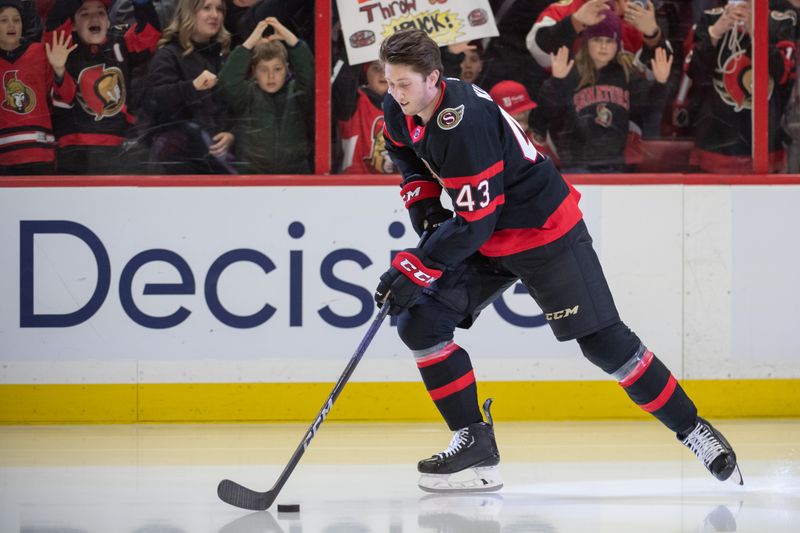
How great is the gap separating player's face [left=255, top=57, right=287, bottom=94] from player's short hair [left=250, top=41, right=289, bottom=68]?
1 centimetres

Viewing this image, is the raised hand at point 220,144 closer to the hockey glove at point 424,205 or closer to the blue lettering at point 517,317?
the blue lettering at point 517,317

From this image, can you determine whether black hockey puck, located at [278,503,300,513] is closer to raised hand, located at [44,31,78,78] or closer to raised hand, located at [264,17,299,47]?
raised hand, located at [264,17,299,47]

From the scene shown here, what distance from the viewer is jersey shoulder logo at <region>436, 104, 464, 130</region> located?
2.75 m

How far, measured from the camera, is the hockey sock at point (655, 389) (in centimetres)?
301

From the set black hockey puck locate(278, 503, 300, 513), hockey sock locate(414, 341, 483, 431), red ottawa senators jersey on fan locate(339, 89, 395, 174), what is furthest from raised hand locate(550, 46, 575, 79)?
black hockey puck locate(278, 503, 300, 513)

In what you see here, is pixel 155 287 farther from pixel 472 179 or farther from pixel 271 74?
pixel 472 179

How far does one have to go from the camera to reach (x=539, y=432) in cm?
413

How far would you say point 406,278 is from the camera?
2.86 meters

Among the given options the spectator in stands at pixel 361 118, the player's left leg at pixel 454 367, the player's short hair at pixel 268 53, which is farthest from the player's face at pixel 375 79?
the player's left leg at pixel 454 367

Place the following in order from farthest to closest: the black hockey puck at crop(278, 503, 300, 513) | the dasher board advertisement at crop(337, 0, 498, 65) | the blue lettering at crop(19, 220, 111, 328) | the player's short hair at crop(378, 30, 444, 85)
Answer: the dasher board advertisement at crop(337, 0, 498, 65), the blue lettering at crop(19, 220, 111, 328), the black hockey puck at crop(278, 503, 300, 513), the player's short hair at crop(378, 30, 444, 85)

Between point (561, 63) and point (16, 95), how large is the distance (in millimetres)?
2273

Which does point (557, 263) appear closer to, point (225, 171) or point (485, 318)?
point (485, 318)

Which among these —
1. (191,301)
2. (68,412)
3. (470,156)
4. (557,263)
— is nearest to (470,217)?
(470,156)

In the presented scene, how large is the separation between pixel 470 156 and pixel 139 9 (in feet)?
7.75
